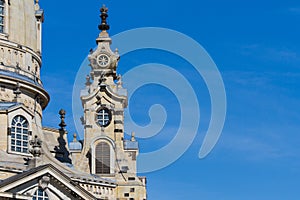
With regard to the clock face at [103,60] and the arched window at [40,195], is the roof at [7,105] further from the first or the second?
the clock face at [103,60]

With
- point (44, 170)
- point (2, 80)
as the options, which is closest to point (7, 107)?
point (2, 80)

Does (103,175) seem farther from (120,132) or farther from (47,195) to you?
(47,195)

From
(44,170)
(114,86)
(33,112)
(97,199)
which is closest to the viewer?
(44,170)

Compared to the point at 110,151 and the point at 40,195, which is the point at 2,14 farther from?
the point at 40,195

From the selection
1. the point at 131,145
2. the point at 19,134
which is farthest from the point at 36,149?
the point at 131,145

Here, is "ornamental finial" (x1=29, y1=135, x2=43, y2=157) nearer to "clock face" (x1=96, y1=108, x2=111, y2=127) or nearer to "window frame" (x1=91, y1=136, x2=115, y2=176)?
"window frame" (x1=91, y1=136, x2=115, y2=176)

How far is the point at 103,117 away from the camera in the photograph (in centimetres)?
8281

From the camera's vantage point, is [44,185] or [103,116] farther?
[103,116]

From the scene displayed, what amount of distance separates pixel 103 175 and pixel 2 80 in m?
11.2

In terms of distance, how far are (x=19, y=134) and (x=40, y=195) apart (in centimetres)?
851

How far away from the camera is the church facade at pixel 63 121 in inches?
2938

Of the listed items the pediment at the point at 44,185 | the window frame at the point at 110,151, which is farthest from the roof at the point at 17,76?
the pediment at the point at 44,185

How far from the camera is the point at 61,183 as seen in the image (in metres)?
69.2

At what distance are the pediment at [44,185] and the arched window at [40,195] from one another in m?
0.16
